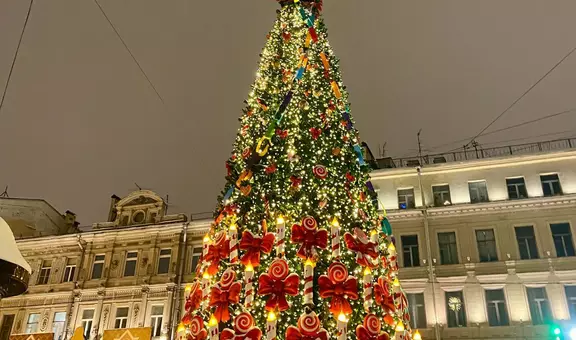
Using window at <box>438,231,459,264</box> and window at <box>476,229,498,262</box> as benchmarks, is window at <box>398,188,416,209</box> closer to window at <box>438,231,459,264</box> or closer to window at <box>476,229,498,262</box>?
window at <box>438,231,459,264</box>

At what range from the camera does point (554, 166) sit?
21.4 m

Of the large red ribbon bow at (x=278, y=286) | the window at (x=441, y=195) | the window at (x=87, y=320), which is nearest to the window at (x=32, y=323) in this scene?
the window at (x=87, y=320)

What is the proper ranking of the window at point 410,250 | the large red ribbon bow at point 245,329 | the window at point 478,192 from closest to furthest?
the large red ribbon bow at point 245,329, the window at point 410,250, the window at point 478,192

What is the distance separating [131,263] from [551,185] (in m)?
20.6

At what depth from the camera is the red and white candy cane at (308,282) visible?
7.37m

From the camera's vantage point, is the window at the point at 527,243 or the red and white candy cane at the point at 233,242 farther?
the window at the point at 527,243

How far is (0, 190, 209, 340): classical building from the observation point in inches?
923

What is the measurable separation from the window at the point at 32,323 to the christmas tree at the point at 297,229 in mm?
19129

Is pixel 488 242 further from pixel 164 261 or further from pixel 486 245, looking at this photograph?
pixel 164 261

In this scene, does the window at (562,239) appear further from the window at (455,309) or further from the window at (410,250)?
the window at (410,250)

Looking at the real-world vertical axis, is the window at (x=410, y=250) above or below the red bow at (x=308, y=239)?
above

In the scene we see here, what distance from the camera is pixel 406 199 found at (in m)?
22.8

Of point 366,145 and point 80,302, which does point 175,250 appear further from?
point 366,145

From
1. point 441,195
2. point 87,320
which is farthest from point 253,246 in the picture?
point 87,320
